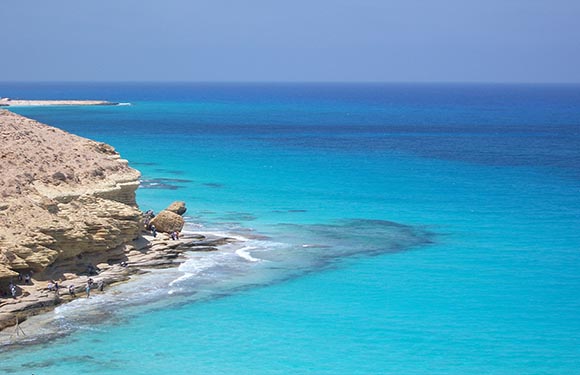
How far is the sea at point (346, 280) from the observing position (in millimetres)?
35594

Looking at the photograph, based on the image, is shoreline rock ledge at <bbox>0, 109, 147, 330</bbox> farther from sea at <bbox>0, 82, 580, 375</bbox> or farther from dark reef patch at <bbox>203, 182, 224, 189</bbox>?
dark reef patch at <bbox>203, 182, 224, 189</bbox>

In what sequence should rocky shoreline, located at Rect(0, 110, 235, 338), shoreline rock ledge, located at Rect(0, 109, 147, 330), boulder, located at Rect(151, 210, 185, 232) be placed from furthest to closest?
boulder, located at Rect(151, 210, 185, 232) → rocky shoreline, located at Rect(0, 110, 235, 338) → shoreline rock ledge, located at Rect(0, 109, 147, 330)

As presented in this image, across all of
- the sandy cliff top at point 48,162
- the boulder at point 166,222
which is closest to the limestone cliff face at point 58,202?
the sandy cliff top at point 48,162

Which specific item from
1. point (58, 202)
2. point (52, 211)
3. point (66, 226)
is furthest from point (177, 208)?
point (66, 226)

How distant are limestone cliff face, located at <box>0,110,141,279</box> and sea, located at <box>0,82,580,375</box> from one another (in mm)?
3195

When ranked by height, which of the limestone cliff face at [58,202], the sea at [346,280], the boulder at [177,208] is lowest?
the sea at [346,280]

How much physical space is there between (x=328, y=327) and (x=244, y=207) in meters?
28.0

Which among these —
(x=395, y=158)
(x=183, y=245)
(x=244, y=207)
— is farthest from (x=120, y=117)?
(x=183, y=245)

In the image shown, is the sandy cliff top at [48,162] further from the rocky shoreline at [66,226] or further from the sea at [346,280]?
the sea at [346,280]

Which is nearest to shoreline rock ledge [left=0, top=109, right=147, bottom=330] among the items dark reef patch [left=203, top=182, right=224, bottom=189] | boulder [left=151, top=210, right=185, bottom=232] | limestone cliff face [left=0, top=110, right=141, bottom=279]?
limestone cliff face [left=0, top=110, right=141, bottom=279]

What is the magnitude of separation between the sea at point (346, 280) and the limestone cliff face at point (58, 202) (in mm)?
3195

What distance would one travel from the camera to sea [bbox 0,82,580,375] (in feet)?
117

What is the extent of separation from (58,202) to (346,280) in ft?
54.1

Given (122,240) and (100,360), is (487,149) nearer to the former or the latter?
(122,240)
